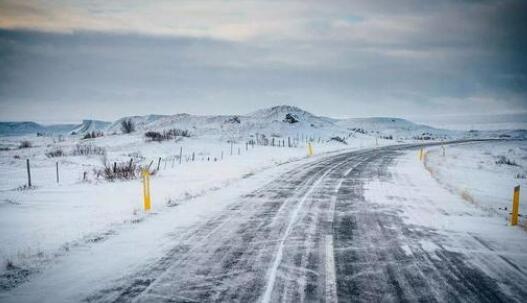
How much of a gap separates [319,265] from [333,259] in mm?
438

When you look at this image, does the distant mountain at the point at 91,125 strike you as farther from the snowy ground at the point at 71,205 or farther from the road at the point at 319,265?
the road at the point at 319,265

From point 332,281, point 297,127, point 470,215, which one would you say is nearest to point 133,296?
point 332,281

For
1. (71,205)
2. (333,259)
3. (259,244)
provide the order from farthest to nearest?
1. (71,205)
2. (259,244)
3. (333,259)

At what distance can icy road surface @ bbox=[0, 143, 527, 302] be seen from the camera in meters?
5.54

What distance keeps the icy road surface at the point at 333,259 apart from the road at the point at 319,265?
2cm

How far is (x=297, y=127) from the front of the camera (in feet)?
279

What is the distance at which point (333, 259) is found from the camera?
22.7ft

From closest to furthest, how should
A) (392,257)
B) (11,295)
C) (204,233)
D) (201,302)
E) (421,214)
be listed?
(201,302)
(11,295)
(392,257)
(204,233)
(421,214)

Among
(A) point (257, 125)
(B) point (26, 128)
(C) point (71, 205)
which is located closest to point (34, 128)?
(B) point (26, 128)

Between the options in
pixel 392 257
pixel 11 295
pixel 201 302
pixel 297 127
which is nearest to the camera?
pixel 201 302

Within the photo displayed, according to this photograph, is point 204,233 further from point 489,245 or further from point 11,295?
point 489,245

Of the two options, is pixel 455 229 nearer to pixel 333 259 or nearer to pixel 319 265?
pixel 333 259

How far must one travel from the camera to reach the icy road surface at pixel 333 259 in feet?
18.2

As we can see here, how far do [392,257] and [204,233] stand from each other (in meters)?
4.09
